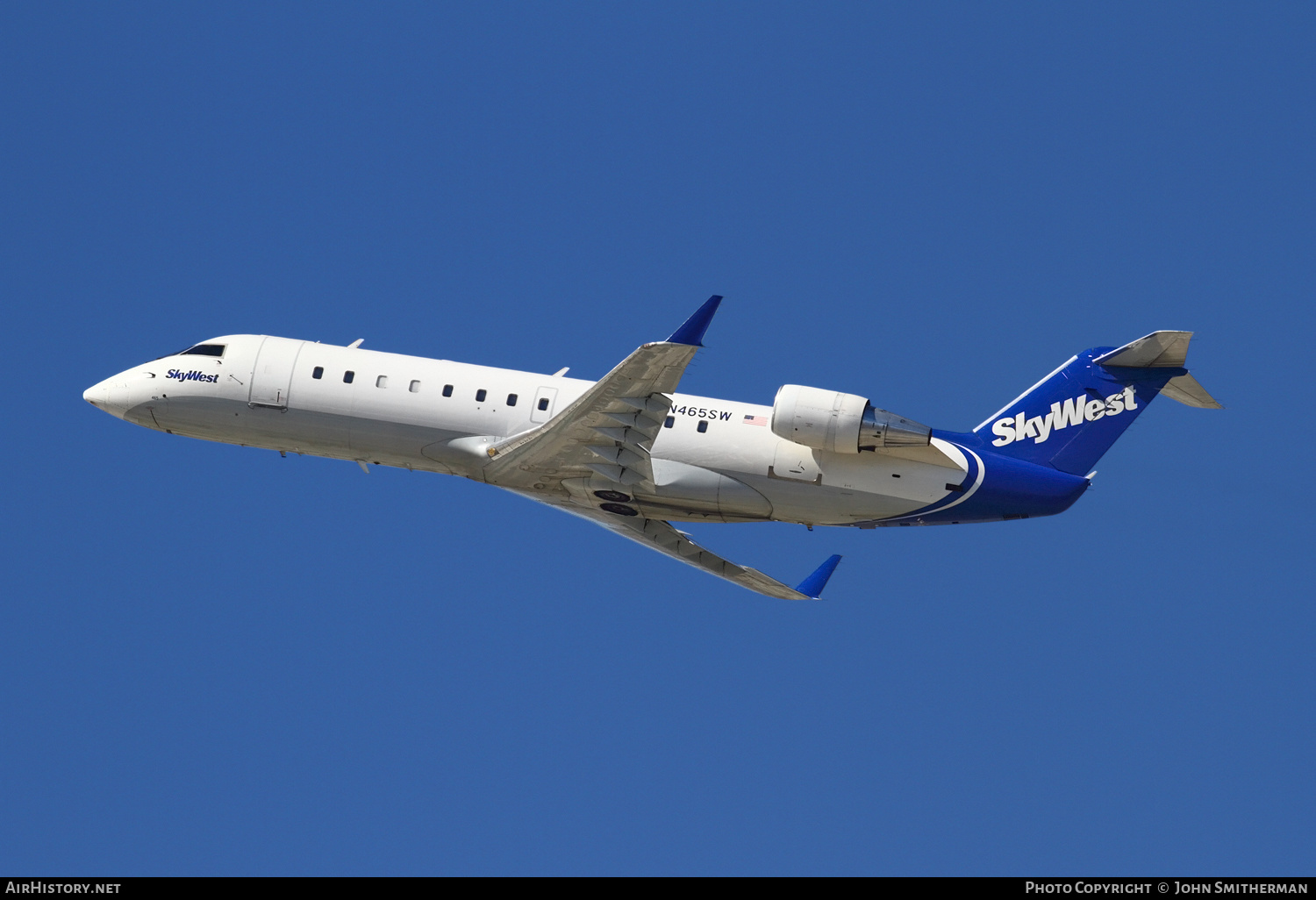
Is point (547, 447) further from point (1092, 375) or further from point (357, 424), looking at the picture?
point (1092, 375)

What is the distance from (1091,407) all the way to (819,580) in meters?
7.64

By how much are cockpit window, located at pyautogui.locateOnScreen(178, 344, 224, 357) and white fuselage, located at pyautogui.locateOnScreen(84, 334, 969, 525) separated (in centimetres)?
15

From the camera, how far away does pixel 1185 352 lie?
105ft

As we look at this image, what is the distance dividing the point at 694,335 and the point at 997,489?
7959mm

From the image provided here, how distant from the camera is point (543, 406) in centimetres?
3250

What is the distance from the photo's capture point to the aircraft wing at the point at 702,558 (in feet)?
114

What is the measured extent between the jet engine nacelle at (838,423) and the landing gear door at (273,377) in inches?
426

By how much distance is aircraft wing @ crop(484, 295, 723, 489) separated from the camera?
1117 inches

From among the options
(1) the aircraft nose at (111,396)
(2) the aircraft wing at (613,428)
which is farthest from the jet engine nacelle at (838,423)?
(1) the aircraft nose at (111,396)

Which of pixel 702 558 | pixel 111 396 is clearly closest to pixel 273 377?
pixel 111 396

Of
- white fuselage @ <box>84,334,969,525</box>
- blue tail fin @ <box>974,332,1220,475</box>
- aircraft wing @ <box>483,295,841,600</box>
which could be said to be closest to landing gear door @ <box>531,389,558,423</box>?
white fuselage @ <box>84,334,969,525</box>

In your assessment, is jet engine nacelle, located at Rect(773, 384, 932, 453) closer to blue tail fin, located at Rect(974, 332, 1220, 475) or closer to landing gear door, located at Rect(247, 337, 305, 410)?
blue tail fin, located at Rect(974, 332, 1220, 475)

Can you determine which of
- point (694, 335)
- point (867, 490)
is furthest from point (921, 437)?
point (694, 335)
